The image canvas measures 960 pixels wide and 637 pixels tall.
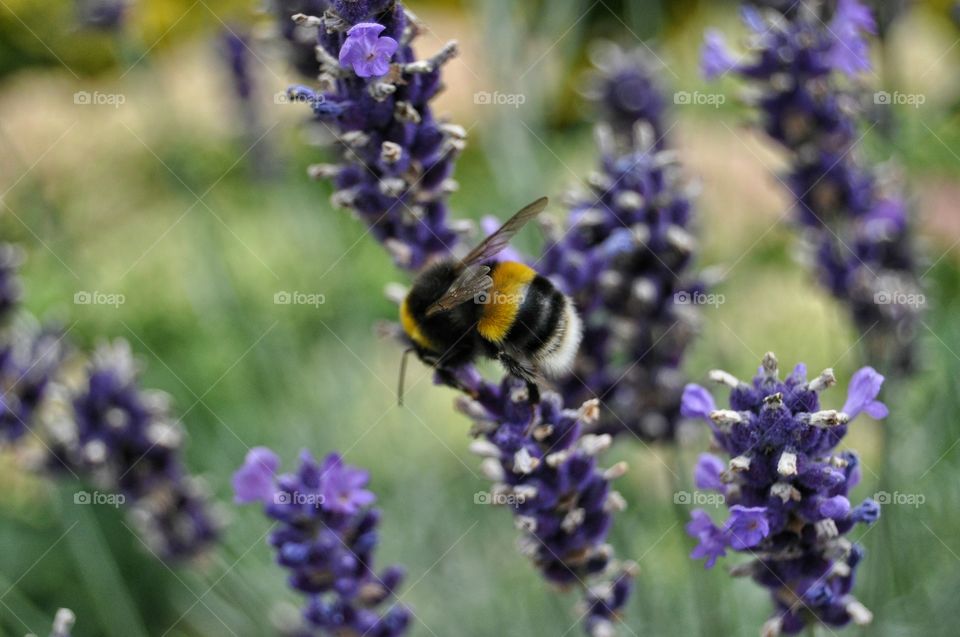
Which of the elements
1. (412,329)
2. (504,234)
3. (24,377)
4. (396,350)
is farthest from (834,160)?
(396,350)

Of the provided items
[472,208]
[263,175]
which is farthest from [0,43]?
[263,175]

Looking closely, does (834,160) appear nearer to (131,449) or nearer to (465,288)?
(465,288)

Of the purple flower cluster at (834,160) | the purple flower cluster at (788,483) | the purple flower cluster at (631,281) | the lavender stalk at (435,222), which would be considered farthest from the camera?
the purple flower cluster at (834,160)

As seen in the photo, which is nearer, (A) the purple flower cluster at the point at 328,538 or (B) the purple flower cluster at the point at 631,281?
(A) the purple flower cluster at the point at 328,538

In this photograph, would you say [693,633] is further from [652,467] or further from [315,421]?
[315,421]

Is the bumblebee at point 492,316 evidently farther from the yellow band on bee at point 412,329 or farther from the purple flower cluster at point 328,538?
the purple flower cluster at point 328,538

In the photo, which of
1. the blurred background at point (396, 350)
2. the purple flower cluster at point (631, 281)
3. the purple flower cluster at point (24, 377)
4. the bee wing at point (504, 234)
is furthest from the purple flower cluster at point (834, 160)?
the purple flower cluster at point (24, 377)

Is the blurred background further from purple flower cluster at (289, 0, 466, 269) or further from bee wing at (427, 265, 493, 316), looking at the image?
bee wing at (427, 265, 493, 316)
